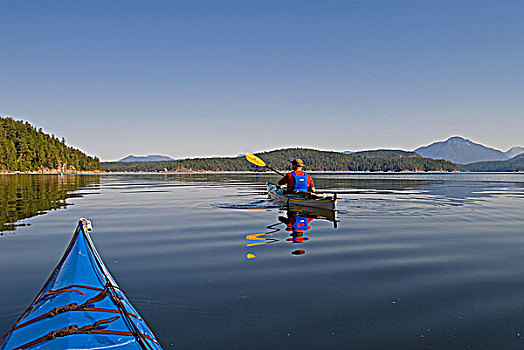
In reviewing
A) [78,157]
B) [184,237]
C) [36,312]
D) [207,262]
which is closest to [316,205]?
[184,237]

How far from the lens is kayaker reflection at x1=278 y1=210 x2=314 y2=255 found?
1243 cm

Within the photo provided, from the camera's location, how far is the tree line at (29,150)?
134 metres

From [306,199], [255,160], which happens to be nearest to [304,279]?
[306,199]

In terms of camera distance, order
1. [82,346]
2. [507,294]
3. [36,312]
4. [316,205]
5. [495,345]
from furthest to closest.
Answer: [316,205] < [507,294] < [495,345] < [36,312] < [82,346]

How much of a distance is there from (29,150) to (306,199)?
155989mm

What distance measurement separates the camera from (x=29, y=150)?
481 ft

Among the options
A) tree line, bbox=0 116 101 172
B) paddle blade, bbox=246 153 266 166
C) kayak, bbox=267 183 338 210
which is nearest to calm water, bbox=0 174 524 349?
kayak, bbox=267 183 338 210

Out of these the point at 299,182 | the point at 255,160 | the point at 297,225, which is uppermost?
the point at 255,160

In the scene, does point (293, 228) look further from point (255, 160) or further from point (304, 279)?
point (255, 160)

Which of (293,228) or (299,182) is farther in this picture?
(299,182)

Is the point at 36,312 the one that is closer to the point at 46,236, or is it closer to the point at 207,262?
the point at 207,262

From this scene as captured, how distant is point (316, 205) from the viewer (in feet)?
64.7

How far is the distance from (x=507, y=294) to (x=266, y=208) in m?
15.6

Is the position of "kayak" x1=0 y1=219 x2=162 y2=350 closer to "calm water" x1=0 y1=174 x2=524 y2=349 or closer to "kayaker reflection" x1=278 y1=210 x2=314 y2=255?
"calm water" x1=0 y1=174 x2=524 y2=349
